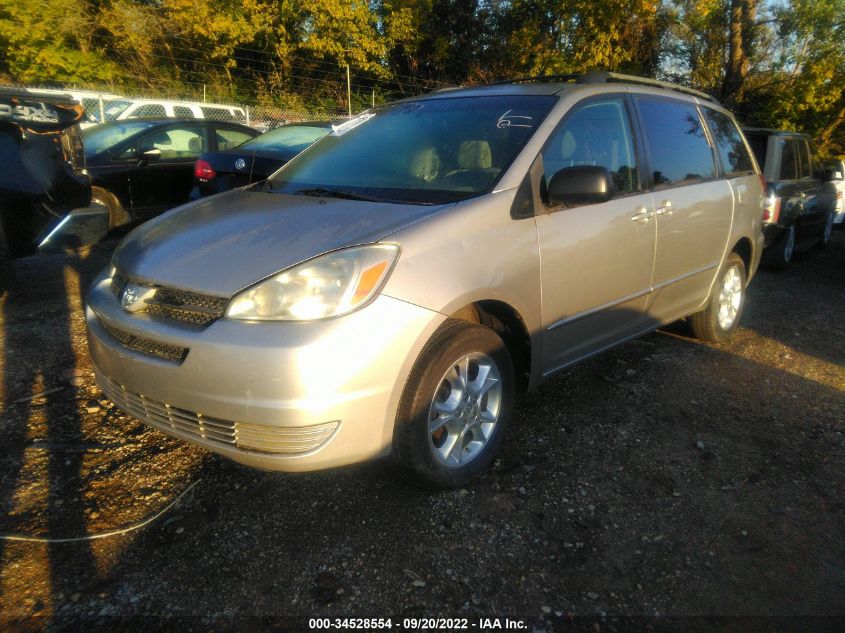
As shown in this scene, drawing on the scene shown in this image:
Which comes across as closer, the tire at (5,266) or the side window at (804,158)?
the tire at (5,266)

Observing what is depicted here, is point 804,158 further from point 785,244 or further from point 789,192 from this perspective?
point 785,244

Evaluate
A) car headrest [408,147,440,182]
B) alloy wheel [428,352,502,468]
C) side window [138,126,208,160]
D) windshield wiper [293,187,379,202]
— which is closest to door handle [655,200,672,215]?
car headrest [408,147,440,182]

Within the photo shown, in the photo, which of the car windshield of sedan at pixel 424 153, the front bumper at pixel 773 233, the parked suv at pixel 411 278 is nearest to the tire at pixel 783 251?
the front bumper at pixel 773 233

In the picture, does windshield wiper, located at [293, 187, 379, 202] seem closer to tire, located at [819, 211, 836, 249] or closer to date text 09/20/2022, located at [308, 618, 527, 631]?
date text 09/20/2022, located at [308, 618, 527, 631]

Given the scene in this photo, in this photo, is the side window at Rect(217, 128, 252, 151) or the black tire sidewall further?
the side window at Rect(217, 128, 252, 151)

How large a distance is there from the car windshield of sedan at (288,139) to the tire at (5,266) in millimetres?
2939

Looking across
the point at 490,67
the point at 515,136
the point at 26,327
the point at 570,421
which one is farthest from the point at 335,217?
the point at 490,67

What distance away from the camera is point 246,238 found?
8.21 ft

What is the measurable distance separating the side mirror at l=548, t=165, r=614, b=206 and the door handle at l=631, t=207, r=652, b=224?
0.62 metres

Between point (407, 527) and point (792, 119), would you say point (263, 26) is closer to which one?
point (792, 119)

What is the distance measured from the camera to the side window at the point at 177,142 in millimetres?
7527

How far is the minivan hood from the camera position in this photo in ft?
7.55

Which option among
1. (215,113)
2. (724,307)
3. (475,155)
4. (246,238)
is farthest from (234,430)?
(215,113)

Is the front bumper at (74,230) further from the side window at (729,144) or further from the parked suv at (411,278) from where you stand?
the side window at (729,144)
